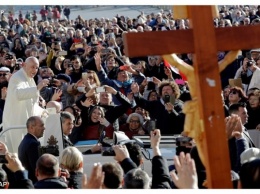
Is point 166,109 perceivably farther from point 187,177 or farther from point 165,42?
point 187,177

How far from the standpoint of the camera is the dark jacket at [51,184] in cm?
533

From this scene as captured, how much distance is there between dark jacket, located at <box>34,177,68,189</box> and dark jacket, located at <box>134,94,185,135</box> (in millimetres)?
4351

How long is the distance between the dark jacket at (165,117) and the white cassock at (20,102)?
1296 mm

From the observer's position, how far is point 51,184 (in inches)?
211


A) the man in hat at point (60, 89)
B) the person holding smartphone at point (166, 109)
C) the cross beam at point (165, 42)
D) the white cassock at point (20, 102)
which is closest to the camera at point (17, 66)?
the man in hat at point (60, 89)

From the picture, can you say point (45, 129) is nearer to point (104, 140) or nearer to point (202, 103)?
point (104, 140)

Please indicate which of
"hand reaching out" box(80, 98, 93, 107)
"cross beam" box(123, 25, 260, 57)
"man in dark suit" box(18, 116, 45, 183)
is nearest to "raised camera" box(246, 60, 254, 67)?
"hand reaching out" box(80, 98, 93, 107)

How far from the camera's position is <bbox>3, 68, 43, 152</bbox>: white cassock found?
9.29m

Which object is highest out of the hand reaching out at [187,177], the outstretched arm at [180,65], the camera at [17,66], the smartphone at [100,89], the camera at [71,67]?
the camera at [17,66]

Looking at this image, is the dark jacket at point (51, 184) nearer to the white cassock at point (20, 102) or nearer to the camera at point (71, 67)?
the white cassock at point (20, 102)

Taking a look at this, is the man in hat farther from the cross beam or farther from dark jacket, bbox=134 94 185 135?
the cross beam

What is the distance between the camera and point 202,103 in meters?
4.76

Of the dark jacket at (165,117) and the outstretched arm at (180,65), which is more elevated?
the outstretched arm at (180,65)

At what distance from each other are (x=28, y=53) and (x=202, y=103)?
11441mm
